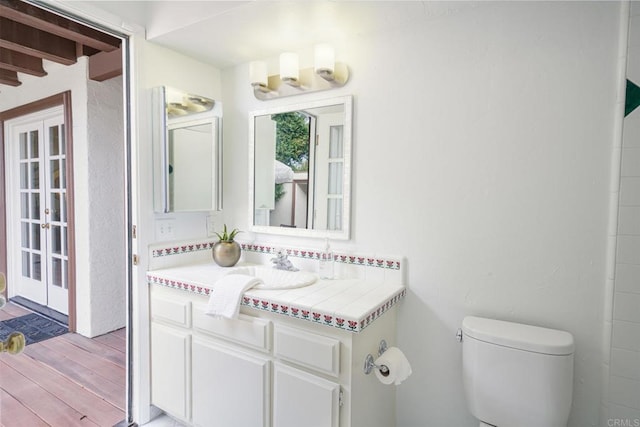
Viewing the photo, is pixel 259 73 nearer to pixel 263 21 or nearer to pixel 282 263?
pixel 263 21

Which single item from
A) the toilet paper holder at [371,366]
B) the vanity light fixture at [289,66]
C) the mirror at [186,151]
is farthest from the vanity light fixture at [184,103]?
the toilet paper holder at [371,366]

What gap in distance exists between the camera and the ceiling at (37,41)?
1.83 m

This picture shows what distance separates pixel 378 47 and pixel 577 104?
0.90 meters

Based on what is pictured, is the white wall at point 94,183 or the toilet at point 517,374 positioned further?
the white wall at point 94,183

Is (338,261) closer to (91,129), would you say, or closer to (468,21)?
(468,21)

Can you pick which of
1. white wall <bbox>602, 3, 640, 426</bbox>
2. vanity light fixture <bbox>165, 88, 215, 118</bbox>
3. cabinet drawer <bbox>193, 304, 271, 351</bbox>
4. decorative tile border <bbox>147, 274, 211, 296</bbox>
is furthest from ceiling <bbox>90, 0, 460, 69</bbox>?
cabinet drawer <bbox>193, 304, 271, 351</bbox>

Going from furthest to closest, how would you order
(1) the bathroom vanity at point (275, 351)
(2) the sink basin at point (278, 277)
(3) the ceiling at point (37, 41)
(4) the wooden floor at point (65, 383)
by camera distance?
(4) the wooden floor at point (65, 383)
(3) the ceiling at point (37, 41)
(2) the sink basin at point (278, 277)
(1) the bathroom vanity at point (275, 351)

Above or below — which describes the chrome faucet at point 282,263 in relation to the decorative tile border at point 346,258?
below

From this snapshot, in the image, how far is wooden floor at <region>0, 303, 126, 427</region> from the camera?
6.39ft

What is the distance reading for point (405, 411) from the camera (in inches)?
67.4

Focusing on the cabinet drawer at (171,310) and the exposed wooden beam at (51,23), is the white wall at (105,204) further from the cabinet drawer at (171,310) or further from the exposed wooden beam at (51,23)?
the cabinet drawer at (171,310)

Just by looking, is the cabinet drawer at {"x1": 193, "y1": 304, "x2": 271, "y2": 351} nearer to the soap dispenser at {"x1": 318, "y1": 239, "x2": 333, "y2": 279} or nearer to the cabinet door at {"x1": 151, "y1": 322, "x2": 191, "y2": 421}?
the cabinet door at {"x1": 151, "y1": 322, "x2": 191, "y2": 421}

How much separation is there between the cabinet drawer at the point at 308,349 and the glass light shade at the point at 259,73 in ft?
4.42

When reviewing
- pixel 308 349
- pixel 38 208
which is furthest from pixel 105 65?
pixel 308 349
